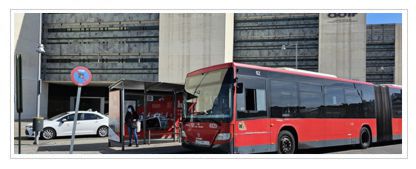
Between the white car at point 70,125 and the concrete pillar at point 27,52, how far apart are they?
20.8 m

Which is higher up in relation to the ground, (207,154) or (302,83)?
(302,83)

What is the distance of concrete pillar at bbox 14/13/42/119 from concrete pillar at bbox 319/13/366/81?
97.7 ft

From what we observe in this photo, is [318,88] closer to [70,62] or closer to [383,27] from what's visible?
[70,62]

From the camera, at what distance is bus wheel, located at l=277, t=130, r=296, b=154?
11175mm

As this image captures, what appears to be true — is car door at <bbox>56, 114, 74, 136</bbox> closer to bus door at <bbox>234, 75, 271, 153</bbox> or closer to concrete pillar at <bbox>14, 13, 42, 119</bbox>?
bus door at <bbox>234, 75, 271, 153</bbox>

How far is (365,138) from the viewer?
14820mm

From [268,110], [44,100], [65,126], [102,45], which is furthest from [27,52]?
[268,110]

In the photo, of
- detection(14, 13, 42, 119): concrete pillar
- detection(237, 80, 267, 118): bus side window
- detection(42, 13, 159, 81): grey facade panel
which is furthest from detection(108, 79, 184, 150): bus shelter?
detection(42, 13, 159, 81): grey facade panel

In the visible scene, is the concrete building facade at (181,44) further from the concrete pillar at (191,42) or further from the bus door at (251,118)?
the bus door at (251,118)

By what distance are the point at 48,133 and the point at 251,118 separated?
11402 mm

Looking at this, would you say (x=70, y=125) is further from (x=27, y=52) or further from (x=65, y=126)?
(x=27, y=52)
